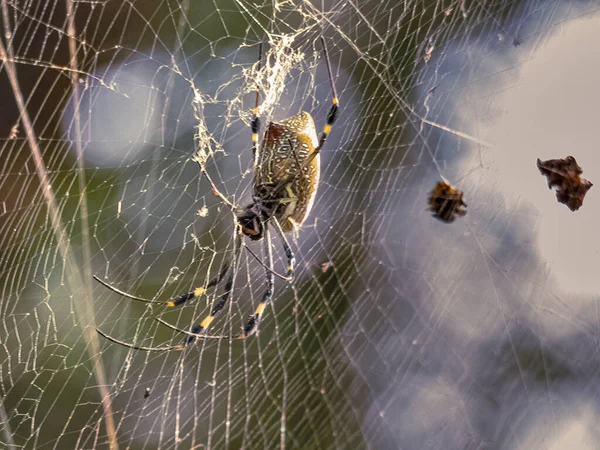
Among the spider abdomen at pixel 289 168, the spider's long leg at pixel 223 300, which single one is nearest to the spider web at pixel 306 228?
the spider's long leg at pixel 223 300

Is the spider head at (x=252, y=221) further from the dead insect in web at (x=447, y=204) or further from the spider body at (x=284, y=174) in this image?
the dead insect in web at (x=447, y=204)

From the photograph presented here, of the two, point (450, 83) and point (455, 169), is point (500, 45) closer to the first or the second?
point (450, 83)

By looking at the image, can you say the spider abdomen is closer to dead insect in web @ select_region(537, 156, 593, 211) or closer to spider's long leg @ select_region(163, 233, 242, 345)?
spider's long leg @ select_region(163, 233, 242, 345)

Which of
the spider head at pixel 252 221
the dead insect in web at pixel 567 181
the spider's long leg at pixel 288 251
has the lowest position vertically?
the spider's long leg at pixel 288 251

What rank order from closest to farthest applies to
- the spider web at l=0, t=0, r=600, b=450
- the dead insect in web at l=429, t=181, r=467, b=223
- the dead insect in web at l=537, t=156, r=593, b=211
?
the dead insect in web at l=537, t=156, r=593, b=211 < the dead insect in web at l=429, t=181, r=467, b=223 < the spider web at l=0, t=0, r=600, b=450

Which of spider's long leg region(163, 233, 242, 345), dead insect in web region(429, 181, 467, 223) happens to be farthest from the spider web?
dead insect in web region(429, 181, 467, 223)

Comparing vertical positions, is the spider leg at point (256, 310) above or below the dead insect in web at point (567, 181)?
below

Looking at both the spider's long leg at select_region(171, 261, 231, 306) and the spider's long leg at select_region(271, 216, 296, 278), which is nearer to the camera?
the spider's long leg at select_region(171, 261, 231, 306)

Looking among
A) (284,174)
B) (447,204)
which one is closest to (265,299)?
(284,174)
